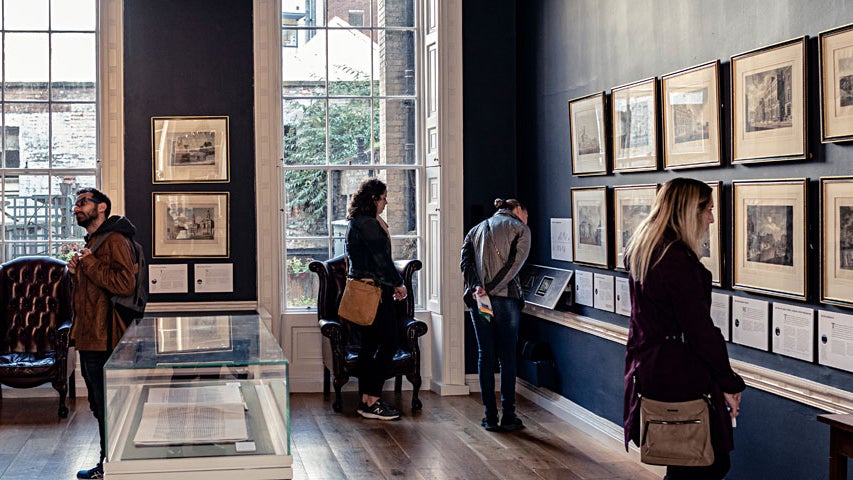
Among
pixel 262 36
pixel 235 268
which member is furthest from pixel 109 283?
pixel 262 36

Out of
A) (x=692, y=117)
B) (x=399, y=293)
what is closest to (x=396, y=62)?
(x=399, y=293)

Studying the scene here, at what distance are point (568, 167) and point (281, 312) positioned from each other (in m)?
2.68

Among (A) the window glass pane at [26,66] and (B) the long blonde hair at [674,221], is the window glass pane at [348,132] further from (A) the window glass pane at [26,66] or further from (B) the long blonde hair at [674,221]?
(B) the long blonde hair at [674,221]

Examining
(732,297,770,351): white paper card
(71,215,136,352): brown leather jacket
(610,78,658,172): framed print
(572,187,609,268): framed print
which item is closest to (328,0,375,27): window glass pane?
(572,187,609,268): framed print

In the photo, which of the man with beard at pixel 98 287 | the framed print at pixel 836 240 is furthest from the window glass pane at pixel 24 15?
the framed print at pixel 836 240

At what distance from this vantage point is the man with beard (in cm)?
502

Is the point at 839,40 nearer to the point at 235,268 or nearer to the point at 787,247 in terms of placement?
the point at 787,247

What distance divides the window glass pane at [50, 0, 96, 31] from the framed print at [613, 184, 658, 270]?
4.52 meters

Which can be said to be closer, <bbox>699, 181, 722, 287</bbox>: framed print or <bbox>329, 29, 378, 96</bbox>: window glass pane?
<bbox>699, 181, 722, 287</bbox>: framed print

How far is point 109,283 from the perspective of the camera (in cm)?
503

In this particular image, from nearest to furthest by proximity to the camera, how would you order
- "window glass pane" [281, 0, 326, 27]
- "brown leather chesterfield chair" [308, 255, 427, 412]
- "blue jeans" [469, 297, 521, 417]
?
"blue jeans" [469, 297, 521, 417] < "brown leather chesterfield chair" [308, 255, 427, 412] < "window glass pane" [281, 0, 326, 27]

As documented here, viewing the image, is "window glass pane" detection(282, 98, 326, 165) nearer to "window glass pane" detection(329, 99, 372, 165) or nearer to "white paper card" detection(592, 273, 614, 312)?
"window glass pane" detection(329, 99, 372, 165)

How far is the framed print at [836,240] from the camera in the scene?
388 cm

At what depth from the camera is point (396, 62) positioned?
8195 mm
